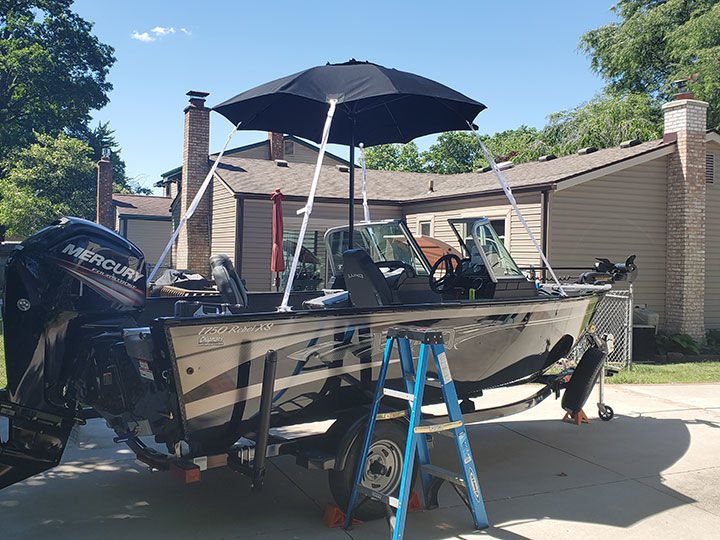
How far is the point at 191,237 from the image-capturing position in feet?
58.1

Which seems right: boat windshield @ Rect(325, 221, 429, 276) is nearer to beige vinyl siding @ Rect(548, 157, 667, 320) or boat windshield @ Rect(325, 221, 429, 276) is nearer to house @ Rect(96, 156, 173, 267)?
beige vinyl siding @ Rect(548, 157, 667, 320)

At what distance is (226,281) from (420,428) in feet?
6.69

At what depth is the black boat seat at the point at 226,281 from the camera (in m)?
5.27

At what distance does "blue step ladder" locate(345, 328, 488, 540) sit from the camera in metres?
4.06

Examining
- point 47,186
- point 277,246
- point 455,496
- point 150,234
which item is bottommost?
point 455,496

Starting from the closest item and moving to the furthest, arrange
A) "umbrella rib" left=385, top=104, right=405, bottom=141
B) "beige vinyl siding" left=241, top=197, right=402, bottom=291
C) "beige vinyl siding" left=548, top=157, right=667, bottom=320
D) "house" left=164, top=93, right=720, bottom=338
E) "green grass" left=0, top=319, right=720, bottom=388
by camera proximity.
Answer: "umbrella rib" left=385, top=104, right=405, bottom=141, "green grass" left=0, top=319, right=720, bottom=388, "beige vinyl siding" left=548, top=157, right=667, bottom=320, "house" left=164, top=93, right=720, bottom=338, "beige vinyl siding" left=241, top=197, right=402, bottom=291

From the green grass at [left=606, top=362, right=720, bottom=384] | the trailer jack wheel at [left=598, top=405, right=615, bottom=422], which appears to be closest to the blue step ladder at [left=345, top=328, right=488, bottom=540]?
the trailer jack wheel at [left=598, top=405, right=615, bottom=422]

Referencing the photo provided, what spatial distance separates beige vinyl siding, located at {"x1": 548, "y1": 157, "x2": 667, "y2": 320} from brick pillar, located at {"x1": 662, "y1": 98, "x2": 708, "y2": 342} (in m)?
0.29

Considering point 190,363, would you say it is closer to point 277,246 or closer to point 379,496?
point 379,496

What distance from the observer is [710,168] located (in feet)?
48.0

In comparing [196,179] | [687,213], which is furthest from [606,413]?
[196,179]

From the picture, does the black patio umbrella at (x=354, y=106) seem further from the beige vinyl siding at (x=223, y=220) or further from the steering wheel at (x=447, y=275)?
the beige vinyl siding at (x=223, y=220)

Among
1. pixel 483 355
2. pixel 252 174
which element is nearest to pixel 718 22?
pixel 252 174

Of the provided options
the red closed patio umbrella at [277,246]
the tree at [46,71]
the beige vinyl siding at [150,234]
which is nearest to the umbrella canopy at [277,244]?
the red closed patio umbrella at [277,246]
